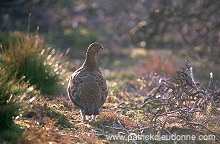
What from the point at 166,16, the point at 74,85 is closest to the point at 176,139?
the point at 74,85

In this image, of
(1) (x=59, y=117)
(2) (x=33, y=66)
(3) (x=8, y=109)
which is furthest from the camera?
(2) (x=33, y=66)

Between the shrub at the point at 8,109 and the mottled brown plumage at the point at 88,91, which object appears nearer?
the shrub at the point at 8,109

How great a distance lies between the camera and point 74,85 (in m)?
6.25

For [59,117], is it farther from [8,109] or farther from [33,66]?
[33,66]

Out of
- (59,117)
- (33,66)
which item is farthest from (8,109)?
(33,66)

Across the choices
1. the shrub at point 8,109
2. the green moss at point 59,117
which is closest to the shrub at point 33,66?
the green moss at point 59,117

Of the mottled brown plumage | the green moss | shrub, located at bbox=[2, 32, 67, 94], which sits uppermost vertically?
shrub, located at bbox=[2, 32, 67, 94]

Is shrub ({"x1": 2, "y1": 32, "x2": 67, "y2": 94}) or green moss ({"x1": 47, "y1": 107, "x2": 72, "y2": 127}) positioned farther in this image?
shrub ({"x1": 2, "y1": 32, "x2": 67, "y2": 94})

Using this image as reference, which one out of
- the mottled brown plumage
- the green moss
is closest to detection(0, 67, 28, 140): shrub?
the green moss

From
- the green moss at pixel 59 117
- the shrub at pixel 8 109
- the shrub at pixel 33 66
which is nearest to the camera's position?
the shrub at pixel 8 109

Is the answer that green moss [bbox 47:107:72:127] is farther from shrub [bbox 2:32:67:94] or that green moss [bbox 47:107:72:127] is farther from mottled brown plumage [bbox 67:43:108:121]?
shrub [bbox 2:32:67:94]

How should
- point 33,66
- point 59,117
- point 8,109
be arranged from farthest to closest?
point 33,66 → point 59,117 → point 8,109

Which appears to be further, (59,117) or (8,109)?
(59,117)

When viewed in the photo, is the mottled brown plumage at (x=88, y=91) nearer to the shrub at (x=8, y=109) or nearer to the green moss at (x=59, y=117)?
the green moss at (x=59, y=117)
